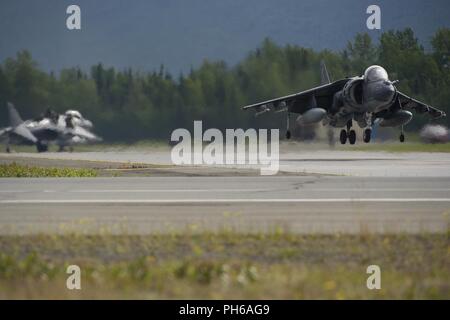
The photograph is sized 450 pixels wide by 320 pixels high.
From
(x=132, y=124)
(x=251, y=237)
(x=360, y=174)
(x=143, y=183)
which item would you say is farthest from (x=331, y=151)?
(x=251, y=237)

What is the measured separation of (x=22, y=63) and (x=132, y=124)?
15.3 m

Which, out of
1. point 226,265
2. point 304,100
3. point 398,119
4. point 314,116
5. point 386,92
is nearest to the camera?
point 226,265

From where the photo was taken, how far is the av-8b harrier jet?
39.3 m

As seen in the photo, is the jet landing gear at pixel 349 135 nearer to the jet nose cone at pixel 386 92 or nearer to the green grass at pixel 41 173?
the jet nose cone at pixel 386 92

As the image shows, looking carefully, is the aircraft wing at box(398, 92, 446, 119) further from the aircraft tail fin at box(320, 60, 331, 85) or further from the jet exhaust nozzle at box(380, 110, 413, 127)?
the aircraft tail fin at box(320, 60, 331, 85)

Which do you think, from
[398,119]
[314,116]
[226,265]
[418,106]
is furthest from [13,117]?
[226,265]

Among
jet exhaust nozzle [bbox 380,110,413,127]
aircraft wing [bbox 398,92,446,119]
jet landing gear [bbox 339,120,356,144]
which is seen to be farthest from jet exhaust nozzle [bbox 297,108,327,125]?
aircraft wing [bbox 398,92,446,119]

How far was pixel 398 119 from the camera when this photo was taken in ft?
137

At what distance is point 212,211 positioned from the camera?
15570mm

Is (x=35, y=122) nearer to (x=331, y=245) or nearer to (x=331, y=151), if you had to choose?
(x=331, y=151)

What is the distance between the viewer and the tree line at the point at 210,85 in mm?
56156

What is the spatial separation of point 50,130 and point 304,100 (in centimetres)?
2303

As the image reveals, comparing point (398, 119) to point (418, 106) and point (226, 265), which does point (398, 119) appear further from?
point (226, 265)

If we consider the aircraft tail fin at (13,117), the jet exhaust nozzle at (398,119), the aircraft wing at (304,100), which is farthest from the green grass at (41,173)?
the aircraft tail fin at (13,117)
